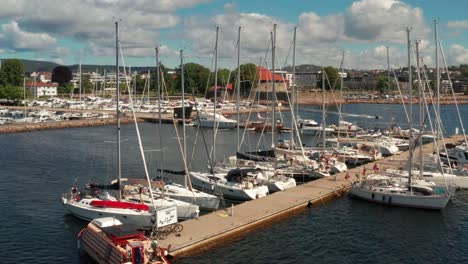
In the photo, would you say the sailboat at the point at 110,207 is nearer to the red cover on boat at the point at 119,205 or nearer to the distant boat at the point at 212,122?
the red cover on boat at the point at 119,205

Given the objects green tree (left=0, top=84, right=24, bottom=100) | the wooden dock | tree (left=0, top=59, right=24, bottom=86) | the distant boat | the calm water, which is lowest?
the calm water

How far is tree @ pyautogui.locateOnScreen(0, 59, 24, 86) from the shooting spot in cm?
15500

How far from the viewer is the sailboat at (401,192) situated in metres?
32.5

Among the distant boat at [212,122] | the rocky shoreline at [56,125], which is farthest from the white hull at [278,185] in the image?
the rocky shoreline at [56,125]

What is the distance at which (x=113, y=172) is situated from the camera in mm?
45750

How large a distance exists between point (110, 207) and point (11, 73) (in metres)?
145

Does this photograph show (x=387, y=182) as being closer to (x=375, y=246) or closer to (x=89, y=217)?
(x=375, y=246)

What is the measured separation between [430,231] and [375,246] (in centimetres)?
482

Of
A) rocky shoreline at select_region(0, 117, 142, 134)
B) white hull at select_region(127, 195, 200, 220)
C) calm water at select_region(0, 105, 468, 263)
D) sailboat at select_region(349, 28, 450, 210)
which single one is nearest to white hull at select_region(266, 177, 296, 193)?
calm water at select_region(0, 105, 468, 263)

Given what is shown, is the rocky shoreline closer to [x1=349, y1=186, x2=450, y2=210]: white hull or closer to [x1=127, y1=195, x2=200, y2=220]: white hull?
[x1=127, y1=195, x2=200, y2=220]: white hull

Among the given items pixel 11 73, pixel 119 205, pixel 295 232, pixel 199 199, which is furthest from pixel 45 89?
pixel 295 232

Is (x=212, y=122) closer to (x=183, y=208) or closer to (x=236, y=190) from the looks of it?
(x=236, y=190)

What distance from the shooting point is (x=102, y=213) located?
91.9 feet

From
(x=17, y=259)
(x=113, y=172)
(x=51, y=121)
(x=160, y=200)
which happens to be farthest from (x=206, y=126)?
(x=17, y=259)
